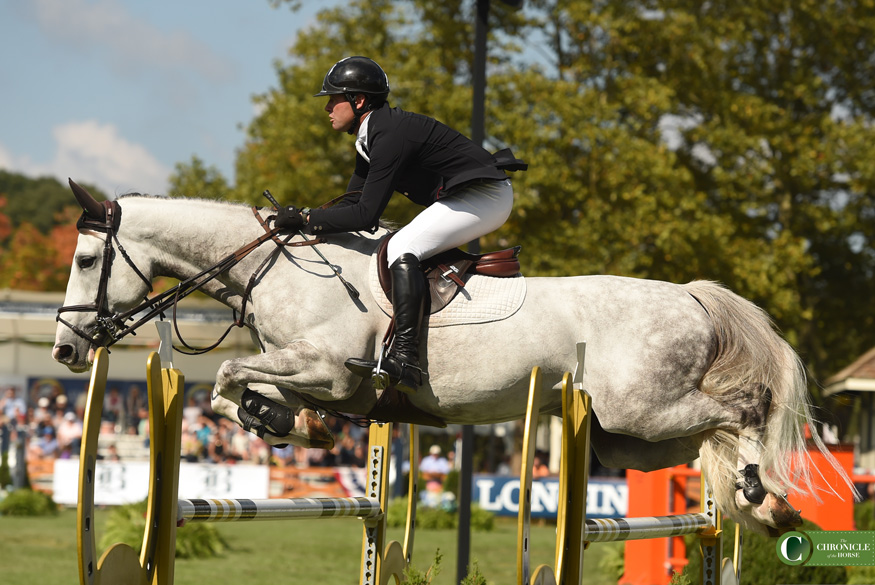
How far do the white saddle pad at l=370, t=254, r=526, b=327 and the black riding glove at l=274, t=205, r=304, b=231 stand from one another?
1.32 ft

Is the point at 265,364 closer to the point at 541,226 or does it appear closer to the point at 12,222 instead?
the point at 541,226

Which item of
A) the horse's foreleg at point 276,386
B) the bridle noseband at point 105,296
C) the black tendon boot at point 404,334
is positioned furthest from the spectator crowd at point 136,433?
the black tendon boot at point 404,334

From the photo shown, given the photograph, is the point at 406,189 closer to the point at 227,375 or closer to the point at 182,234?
the point at 182,234

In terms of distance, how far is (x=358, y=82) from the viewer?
14.9 ft

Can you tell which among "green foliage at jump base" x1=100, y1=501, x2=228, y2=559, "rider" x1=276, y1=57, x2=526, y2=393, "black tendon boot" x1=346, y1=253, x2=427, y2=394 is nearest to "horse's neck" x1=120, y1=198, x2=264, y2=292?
"rider" x1=276, y1=57, x2=526, y2=393

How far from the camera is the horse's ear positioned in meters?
4.43

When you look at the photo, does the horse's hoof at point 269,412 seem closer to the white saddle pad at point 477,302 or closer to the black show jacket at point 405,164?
the white saddle pad at point 477,302

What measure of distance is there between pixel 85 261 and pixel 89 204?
27cm

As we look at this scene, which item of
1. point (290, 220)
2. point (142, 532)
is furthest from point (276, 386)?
point (142, 532)

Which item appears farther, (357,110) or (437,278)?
(357,110)

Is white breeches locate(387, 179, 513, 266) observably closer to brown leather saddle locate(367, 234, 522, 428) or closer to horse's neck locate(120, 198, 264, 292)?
brown leather saddle locate(367, 234, 522, 428)

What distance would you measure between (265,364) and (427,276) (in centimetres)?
86

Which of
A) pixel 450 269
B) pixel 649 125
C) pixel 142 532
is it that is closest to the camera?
pixel 450 269

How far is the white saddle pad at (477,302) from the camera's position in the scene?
4406 millimetres
